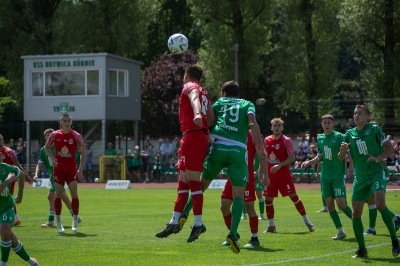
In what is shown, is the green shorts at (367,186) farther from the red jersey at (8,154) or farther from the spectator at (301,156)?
the spectator at (301,156)

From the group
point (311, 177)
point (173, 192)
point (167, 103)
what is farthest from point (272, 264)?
point (167, 103)

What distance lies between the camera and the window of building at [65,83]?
42219 millimetres

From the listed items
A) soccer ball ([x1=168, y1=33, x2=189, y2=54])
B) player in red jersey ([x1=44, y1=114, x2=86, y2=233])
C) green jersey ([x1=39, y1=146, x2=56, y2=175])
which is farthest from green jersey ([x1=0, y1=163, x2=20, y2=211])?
green jersey ([x1=39, y1=146, x2=56, y2=175])

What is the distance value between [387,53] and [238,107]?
103 ft

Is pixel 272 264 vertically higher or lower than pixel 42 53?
lower

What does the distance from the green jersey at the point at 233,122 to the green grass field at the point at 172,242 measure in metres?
1.81

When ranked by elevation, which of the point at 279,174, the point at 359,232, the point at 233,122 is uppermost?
the point at 233,122

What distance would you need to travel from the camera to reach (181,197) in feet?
36.0

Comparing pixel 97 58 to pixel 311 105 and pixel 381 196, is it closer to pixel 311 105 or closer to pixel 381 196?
pixel 311 105

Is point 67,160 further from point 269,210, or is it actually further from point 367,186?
point 367,186

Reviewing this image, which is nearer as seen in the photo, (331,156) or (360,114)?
(360,114)

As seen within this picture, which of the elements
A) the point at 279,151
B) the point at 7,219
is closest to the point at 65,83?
the point at 279,151

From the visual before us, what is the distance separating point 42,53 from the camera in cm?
4750

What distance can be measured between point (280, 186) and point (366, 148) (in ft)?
14.2
